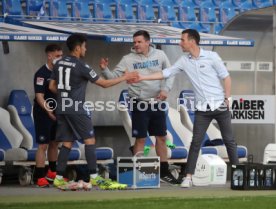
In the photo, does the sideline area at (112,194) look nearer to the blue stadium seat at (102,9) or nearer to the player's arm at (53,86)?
the player's arm at (53,86)

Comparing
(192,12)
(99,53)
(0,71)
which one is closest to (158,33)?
(99,53)

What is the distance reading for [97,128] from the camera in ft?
56.2

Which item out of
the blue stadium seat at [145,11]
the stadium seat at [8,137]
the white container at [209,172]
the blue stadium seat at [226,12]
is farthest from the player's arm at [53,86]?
the blue stadium seat at [226,12]

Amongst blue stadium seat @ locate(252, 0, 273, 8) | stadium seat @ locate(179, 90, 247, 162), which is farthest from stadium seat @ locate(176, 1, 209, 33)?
stadium seat @ locate(179, 90, 247, 162)

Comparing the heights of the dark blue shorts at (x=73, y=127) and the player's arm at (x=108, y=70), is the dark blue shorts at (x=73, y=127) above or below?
below

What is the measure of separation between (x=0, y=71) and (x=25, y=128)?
42.8 inches

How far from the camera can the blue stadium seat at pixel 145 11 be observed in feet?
67.2

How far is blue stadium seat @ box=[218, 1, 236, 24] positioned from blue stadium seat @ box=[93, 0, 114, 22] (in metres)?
2.94

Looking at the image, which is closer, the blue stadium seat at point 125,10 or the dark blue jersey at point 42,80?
the dark blue jersey at point 42,80

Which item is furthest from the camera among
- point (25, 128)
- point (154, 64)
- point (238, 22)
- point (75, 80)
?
point (238, 22)

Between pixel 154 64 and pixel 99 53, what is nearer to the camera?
pixel 154 64

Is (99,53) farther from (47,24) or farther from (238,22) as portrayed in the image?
(238,22)

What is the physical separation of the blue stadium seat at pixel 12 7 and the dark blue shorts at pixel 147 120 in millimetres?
5212

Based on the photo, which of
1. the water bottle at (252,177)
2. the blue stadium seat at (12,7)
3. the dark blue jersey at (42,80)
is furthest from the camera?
the blue stadium seat at (12,7)
